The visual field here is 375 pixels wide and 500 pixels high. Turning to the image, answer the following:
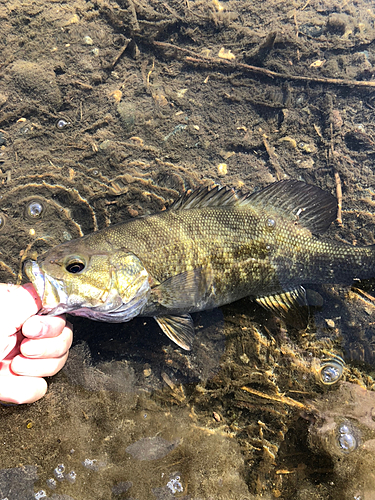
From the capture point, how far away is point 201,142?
149 inches

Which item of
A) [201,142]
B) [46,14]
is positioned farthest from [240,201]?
[46,14]

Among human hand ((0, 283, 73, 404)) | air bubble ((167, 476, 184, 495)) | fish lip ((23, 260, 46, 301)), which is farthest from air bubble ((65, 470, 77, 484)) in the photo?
fish lip ((23, 260, 46, 301))

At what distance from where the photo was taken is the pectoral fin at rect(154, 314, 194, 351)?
295cm

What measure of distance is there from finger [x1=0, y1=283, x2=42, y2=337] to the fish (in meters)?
0.11

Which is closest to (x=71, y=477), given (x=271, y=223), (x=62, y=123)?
(x=271, y=223)

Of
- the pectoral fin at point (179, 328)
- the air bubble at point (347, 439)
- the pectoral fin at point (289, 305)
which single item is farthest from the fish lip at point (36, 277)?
the air bubble at point (347, 439)

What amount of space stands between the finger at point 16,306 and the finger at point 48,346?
18 cm

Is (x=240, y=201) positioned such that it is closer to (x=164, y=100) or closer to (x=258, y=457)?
(x=164, y=100)

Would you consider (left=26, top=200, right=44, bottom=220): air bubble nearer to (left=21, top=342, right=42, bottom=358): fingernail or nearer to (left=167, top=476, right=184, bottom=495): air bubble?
(left=21, top=342, right=42, bottom=358): fingernail

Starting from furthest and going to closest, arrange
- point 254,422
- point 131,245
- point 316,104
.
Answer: point 316,104 < point 254,422 < point 131,245

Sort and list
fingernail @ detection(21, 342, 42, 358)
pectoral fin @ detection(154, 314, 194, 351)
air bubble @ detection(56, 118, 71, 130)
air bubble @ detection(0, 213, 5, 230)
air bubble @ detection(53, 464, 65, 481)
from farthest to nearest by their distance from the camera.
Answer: air bubble @ detection(56, 118, 71, 130) → air bubble @ detection(0, 213, 5, 230) → pectoral fin @ detection(154, 314, 194, 351) → air bubble @ detection(53, 464, 65, 481) → fingernail @ detection(21, 342, 42, 358)

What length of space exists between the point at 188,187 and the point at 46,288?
197cm

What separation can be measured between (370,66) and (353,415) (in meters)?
4.27

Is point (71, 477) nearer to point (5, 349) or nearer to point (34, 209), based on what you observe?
point (5, 349)
